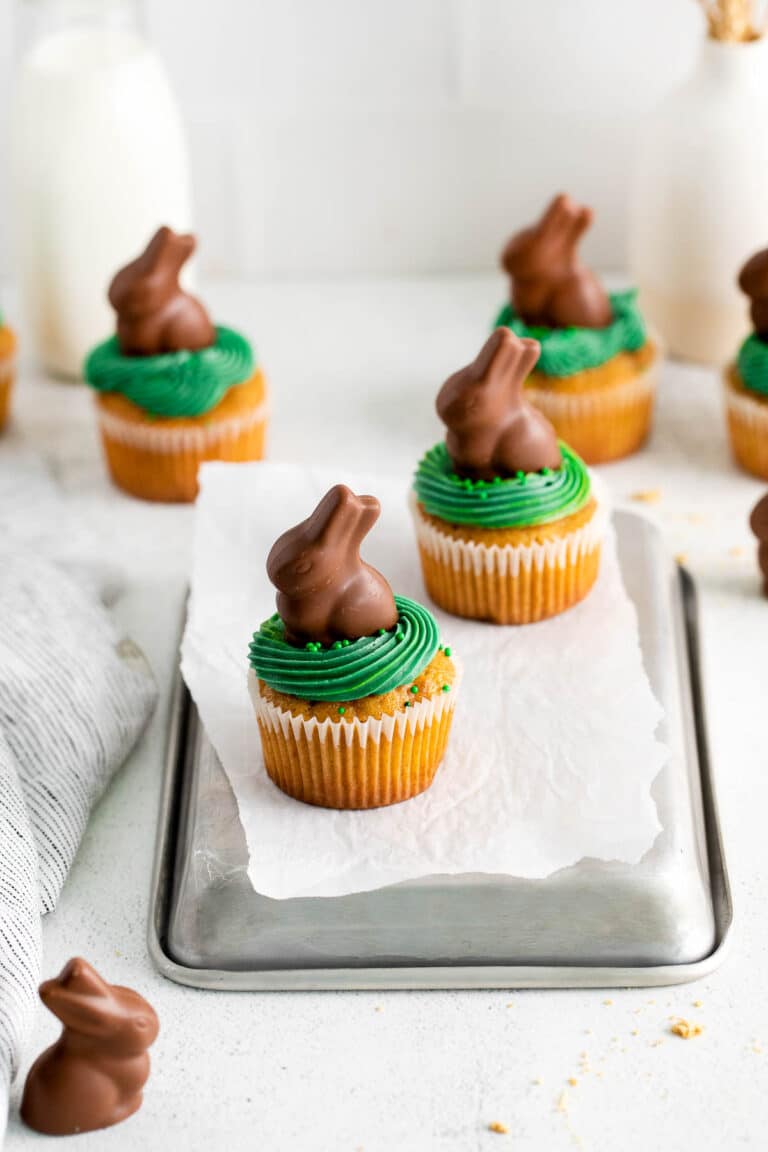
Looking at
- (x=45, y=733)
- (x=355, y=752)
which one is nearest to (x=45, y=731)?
(x=45, y=733)

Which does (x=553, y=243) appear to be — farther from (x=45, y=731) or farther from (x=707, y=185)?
(x=45, y=731)

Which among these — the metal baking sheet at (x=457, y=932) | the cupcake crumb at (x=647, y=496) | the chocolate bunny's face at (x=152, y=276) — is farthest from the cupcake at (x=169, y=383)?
the metal baking sheet at (x=457, y=932)

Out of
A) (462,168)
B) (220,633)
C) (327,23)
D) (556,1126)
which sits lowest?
(556,1126)

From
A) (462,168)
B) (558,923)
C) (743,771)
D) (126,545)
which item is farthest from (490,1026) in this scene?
(462,168)

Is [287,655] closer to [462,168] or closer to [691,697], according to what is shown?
[691,697]

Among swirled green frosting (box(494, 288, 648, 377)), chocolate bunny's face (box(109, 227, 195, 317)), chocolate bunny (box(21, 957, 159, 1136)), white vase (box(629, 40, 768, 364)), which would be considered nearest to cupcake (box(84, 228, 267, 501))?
chocolate bunny's face (box(109, 227, 195, 317))

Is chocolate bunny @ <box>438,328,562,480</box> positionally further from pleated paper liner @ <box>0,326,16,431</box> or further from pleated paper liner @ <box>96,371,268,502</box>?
pleated paper liner @ <box>0,326,16,431</box>
